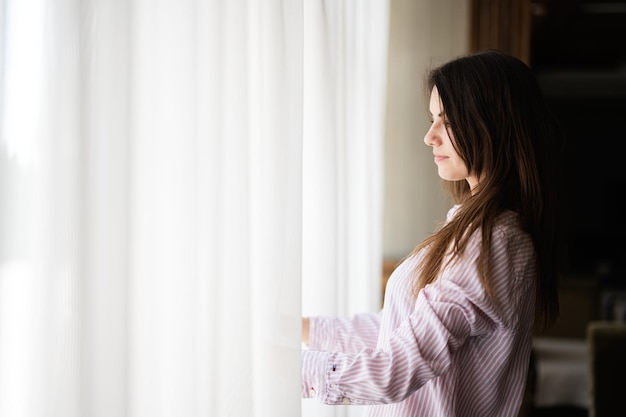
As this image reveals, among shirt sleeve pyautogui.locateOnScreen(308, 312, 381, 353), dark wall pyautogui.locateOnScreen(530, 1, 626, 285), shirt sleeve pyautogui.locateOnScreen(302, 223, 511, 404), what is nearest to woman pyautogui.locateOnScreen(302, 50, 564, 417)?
shirt sleeve pyautogui.locateOnScreen(302, 223, 511, 404)

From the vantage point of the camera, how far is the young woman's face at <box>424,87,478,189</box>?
1.10 m

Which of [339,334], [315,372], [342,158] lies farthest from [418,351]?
[342,158]

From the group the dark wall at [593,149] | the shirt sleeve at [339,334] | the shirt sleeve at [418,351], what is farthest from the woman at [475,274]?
the dark wall at [593,149]

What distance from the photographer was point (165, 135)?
79 cm

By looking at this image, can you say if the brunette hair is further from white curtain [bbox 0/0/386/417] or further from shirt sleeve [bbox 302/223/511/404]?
white curtain [bbox 0/0/386/417]

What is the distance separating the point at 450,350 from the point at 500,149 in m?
0.31

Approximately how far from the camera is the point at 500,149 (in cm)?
106

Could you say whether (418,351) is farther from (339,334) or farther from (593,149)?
(593,149)

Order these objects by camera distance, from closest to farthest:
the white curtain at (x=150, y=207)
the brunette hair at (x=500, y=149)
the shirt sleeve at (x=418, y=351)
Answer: the white curtain at (x=150, y=207) < the shirt sleeve at (x=418, y=351) < the brunette hair at (x=500, y=149)

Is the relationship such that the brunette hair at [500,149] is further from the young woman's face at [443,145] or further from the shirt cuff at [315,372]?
the shirt cuff at [315,372]

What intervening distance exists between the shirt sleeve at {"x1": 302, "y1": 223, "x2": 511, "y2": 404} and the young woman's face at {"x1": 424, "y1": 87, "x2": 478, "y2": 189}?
0.52ft

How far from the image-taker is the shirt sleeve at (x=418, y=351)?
37.3 inches

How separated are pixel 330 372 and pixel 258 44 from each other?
0.45 meters

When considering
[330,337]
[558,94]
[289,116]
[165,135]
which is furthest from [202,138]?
[558,94]
